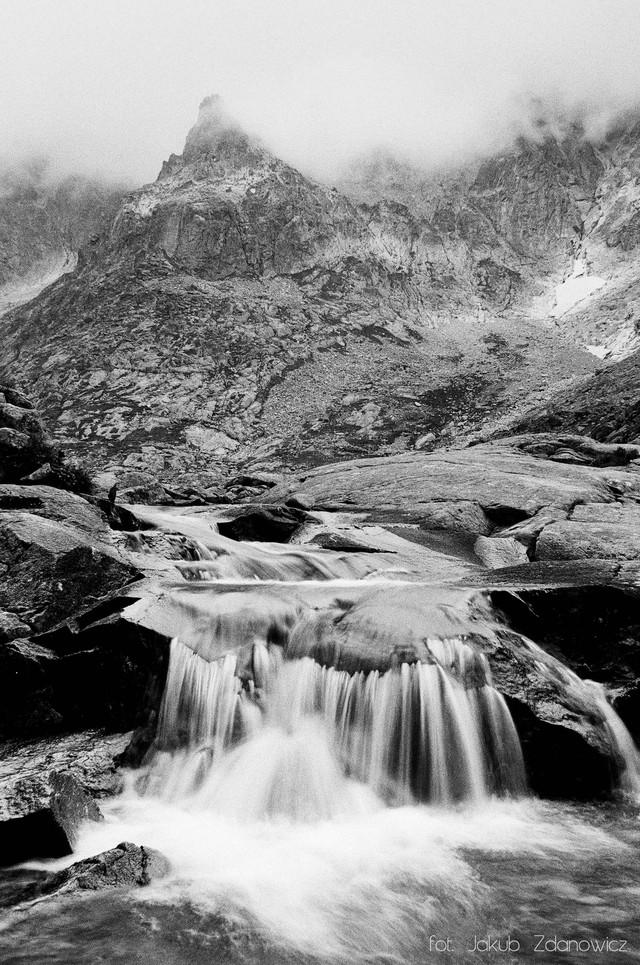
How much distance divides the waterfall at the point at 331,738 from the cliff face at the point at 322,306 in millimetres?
70264

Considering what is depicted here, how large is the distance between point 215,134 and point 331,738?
6889 inches

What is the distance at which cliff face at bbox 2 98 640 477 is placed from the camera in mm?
96562

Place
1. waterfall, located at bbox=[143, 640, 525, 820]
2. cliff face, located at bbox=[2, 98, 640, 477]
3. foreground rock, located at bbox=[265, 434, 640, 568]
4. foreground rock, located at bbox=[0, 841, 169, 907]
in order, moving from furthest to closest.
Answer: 1. cliff face, located at bbox=[2, 98, 640, 477]
2. foreground rock, located at bbox=[265, 434, 640, 568]
3. waterfall, located at bbox=[143, 640, 525, 820]
4. foreground rock, located at bbox=[0, 841, 169, 907]

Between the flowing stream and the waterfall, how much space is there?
2 cm

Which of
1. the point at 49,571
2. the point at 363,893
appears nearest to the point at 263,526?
the point at 49,571

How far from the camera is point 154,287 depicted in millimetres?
124000

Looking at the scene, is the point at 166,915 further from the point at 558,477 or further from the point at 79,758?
the point at 558,477

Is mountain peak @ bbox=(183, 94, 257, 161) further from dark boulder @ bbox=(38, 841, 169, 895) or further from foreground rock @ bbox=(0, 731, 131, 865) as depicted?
dark boulder @ bbox=(38, 841, 169, 895)

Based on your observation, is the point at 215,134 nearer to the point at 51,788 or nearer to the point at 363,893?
the point at 51,788

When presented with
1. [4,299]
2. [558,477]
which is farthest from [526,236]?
[558,477]

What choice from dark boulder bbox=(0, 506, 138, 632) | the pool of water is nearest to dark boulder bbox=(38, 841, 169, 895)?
the pool of water

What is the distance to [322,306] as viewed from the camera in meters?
125

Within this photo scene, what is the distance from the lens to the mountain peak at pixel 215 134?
158 meters

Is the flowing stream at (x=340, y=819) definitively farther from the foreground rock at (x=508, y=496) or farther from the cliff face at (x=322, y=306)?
the cliff face at (x=322, y=306)
